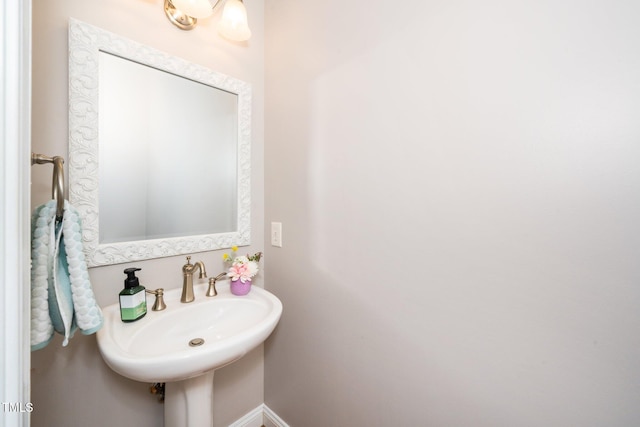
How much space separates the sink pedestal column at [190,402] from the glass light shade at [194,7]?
1304mm

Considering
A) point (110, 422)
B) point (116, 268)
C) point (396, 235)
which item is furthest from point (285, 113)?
point (110, 422)

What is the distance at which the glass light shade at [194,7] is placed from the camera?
34.8 inches

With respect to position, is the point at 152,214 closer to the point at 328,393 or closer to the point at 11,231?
the point at 11,231

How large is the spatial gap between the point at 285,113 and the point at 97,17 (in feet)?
2.32

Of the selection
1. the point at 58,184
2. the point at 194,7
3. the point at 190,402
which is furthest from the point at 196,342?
the point at 194,7

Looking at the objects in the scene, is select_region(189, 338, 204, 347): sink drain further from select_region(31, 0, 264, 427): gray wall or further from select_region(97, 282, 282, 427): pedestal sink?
select_region(31, 0, 264, 427): gray wall

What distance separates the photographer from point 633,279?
1.65 ft

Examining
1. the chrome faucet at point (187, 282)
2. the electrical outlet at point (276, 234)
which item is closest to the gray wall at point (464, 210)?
the electrical outlet at point (276, 234)

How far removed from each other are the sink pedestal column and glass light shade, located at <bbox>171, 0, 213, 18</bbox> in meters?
1.30

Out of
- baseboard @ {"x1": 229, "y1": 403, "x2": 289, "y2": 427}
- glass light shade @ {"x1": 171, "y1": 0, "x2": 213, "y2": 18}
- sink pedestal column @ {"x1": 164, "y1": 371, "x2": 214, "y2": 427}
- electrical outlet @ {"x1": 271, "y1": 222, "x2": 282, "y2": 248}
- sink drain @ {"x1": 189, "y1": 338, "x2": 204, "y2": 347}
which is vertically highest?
glass light shade @ {"x1": 171, "y1": 0, "x2": 213, "y2": 18}

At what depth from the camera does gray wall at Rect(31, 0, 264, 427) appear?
0.74 m

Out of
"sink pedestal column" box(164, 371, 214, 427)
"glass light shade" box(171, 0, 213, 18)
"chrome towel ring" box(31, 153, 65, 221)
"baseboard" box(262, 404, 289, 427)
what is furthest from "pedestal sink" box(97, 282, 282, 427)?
"glass light shade" box(171, 0, 213, 18)

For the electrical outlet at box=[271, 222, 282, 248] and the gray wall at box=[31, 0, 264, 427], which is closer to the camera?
the gray wall at box=[31, 0, 264, 427]

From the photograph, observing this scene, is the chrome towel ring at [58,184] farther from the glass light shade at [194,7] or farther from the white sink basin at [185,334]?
the glass light shade at [194,7]
